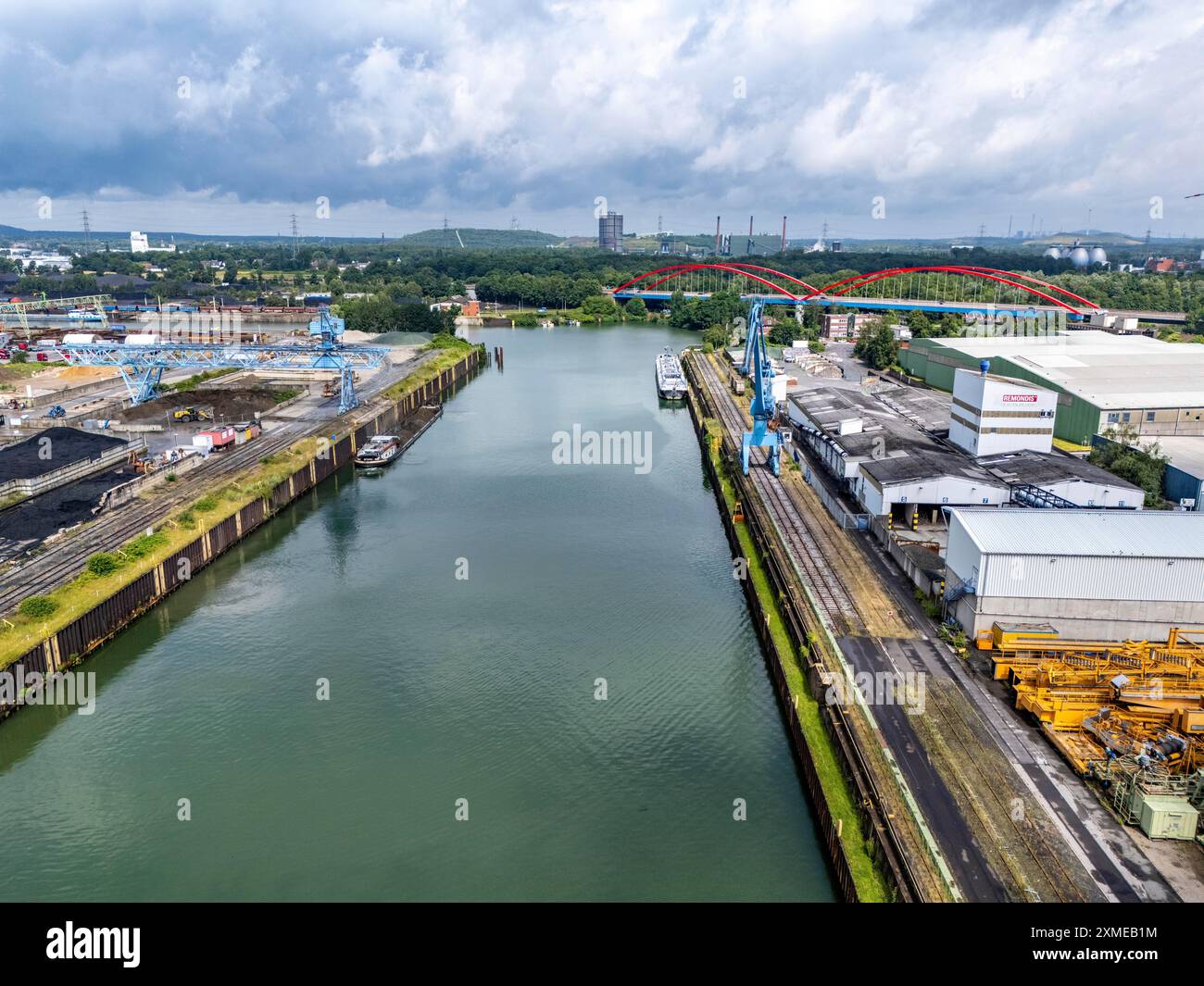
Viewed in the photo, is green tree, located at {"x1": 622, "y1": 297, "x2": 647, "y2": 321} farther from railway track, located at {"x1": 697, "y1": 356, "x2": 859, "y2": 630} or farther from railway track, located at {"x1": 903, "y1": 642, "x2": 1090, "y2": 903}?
railway track, located at {"x1": 903, "y1": 642, "x2": 1090, "y2": 903}

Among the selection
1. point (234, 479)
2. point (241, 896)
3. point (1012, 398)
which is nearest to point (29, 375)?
point (234, 479)

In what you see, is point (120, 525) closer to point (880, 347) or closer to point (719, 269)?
point (880, 347)

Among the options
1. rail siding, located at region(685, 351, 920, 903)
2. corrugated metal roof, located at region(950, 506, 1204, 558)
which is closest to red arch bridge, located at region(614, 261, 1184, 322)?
corrugated metal roof, located at region(950, 506, 1204, 558)

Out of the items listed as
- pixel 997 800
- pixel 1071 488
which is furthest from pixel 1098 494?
pixel 997 800

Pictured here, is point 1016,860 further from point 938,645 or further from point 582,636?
point 582,636

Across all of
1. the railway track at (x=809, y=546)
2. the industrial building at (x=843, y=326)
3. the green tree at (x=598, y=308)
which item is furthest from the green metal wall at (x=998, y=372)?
the green tree at (x=598, y=308)

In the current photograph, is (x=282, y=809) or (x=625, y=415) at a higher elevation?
(x=625, y=415)
